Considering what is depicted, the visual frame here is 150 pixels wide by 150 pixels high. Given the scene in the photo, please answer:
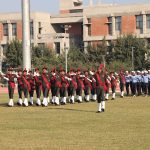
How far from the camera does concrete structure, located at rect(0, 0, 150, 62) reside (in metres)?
86.4

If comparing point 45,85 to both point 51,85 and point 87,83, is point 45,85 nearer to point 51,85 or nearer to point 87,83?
point 51,85

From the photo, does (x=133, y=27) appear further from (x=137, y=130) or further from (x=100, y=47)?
(x=137, y=130)

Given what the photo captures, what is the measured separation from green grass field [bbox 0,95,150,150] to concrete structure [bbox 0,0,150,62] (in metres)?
66.0

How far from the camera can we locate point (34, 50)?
82.7 metres

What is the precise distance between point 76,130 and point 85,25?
75968 millimetres

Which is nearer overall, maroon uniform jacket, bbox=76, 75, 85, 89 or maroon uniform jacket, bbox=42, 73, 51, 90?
maroon uniform jacket, bbox=42, 73, 51, 90

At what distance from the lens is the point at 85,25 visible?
90.5 m

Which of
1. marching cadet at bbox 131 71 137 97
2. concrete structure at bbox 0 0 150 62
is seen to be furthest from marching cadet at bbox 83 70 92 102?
concrete structure at bbox 0 0 150 62

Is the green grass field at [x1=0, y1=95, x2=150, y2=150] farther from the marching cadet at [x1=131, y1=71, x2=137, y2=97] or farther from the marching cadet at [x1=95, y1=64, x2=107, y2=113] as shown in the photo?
→ the marching cadet at [x1=131, y1=71, x2=137, y2=97]

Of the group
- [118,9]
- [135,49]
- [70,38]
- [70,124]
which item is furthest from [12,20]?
[70,124]

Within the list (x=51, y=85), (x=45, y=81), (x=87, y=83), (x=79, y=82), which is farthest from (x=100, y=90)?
(x=87, y=83)

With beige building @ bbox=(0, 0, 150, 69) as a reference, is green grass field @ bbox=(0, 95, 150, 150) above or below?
below

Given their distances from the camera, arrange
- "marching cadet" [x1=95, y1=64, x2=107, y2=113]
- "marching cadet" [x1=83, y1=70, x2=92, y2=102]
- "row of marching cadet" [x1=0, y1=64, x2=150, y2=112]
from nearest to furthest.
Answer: "marching cadet" [x1=95, y1=64, x2=107, y2=113]
"row of marching cadet" [x1=0, y1=64, x2=150, y2=112]
"marching cadet" [x1=83, y1=70, x2=92, y2=102]

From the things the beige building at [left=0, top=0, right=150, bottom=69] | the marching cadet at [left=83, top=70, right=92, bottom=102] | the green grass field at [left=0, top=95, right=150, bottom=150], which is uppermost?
the beige building at [left=0, top=0, right=150, bottom=69]
